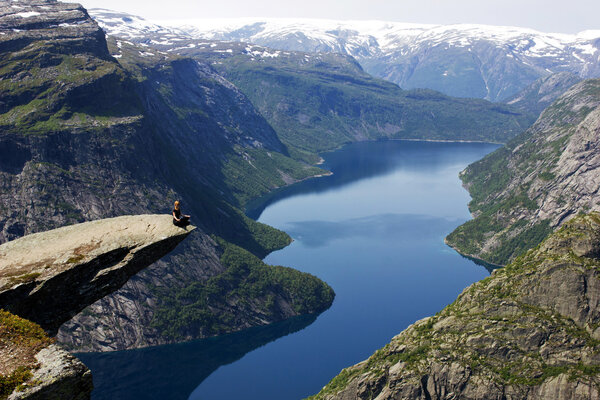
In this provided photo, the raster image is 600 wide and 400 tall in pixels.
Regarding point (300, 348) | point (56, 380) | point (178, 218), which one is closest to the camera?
point (56, 380)

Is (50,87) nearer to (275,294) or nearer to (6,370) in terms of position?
(275,294)

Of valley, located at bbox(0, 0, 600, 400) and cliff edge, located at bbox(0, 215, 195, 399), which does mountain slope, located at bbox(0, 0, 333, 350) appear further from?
cliff edge, located at bbox(0, 215, 195, 399)

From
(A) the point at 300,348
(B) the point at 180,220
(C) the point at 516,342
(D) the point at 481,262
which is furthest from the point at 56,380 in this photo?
(D) the point at 481,262

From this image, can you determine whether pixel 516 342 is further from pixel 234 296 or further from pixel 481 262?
pixel 481 262

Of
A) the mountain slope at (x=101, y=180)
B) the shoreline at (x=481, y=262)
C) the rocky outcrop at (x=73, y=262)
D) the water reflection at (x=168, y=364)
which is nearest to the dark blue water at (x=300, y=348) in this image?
the water reflection at (x=168, y=364)

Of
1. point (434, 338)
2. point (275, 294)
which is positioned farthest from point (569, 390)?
point (275, 294)
